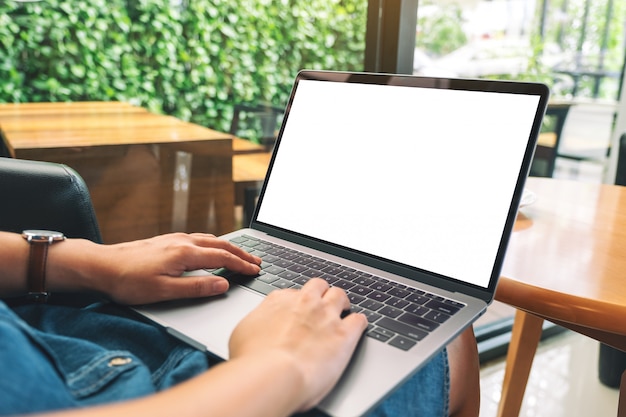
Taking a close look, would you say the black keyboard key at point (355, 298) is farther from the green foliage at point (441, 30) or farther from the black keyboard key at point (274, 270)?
the green foliage at point (441, 30)

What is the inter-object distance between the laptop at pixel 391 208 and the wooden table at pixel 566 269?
14 cm

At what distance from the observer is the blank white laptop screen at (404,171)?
72 centimetres

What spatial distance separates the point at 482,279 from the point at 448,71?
4.71ft

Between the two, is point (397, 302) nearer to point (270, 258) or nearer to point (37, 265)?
point (270, 258)

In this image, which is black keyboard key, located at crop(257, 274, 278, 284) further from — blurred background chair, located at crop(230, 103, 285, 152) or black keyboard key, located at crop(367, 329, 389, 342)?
blurred background chair, located at crop(230, 103, 285, 152)

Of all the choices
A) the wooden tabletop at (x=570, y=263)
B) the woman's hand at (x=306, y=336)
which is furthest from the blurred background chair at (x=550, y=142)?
the woman's hand at (x=306, y=336)

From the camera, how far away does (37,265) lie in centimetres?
69

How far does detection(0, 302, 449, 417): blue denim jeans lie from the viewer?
40 cm

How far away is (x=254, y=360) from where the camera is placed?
44 cm

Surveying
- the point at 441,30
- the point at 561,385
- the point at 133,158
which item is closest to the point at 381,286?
the point at 133,158

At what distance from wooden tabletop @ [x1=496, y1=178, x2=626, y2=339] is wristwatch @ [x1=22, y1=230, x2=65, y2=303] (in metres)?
0.63

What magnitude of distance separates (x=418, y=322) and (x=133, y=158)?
1006mm

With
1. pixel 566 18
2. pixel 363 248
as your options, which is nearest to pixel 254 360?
pixel 363 248

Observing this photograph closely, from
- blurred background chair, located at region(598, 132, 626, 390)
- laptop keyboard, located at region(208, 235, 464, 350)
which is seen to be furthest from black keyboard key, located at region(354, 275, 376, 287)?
blurred background chair, located at region(598, 132, 626, 390)
